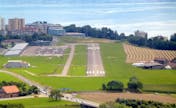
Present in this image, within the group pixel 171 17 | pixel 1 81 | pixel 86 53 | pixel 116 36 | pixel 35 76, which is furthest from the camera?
pixel 171 17

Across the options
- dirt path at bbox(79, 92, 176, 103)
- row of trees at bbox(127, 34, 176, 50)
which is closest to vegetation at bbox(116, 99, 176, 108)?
dirt path at bbox(79, 92, 176, 103)

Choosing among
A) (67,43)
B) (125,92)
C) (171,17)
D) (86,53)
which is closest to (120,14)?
(171,17)

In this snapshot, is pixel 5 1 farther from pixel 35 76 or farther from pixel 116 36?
pixel 35 76

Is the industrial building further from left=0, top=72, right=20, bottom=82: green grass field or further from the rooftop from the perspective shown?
the rooftop

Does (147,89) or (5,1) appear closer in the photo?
(147,89)

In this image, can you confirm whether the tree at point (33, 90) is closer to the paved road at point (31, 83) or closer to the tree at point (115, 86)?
the paved road at point (31, 83)

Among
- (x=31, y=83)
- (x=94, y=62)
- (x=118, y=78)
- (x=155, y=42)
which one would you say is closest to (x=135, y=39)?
(x=155, y=42)

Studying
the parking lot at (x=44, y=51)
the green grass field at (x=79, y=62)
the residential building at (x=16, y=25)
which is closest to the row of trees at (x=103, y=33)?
the residential building at (x=16, y=25)
